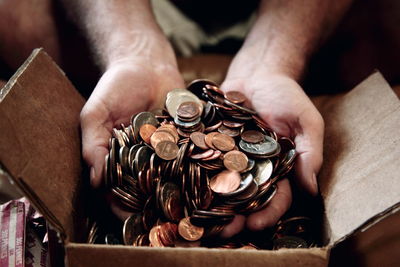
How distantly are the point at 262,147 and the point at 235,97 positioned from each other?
0.21 meters

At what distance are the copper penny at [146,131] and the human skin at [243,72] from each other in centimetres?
9

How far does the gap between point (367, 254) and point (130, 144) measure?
2.38 ft

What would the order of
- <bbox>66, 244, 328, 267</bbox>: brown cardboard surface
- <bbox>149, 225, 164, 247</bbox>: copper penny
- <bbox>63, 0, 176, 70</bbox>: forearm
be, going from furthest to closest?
<bbox>63, 0, 176, 70</bbox>: forearm, <bbox>149, 225, 164, 247</bbox>: copper penny, <bbox>66, 244, 328, 267</bbox>: brown cardboard surface

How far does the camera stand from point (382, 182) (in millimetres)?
915

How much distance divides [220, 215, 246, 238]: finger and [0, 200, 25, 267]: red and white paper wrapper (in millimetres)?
459

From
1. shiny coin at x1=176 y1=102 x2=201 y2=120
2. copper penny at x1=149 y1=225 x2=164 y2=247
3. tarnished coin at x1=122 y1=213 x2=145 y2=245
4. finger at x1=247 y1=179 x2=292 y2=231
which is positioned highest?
shiny coin at x1=176 y1=102 x2=201 y2=120

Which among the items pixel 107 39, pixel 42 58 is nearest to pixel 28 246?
pixel 42 58

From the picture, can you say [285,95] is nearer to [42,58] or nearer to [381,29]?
[42,58]

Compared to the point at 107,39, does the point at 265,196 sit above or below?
below

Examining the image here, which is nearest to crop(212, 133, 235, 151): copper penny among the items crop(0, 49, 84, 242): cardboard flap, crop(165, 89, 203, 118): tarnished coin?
crop(165, 89, 203, 118): tarnished coin

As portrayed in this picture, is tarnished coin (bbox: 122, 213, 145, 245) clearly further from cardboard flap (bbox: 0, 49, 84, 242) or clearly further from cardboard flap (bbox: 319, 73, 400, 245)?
cardboard flap (bbox: 319, 73, 400, 245)

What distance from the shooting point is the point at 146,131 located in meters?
1.16

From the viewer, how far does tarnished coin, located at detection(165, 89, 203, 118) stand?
4.07 ft

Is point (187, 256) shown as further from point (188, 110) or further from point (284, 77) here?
point (284, 77)
